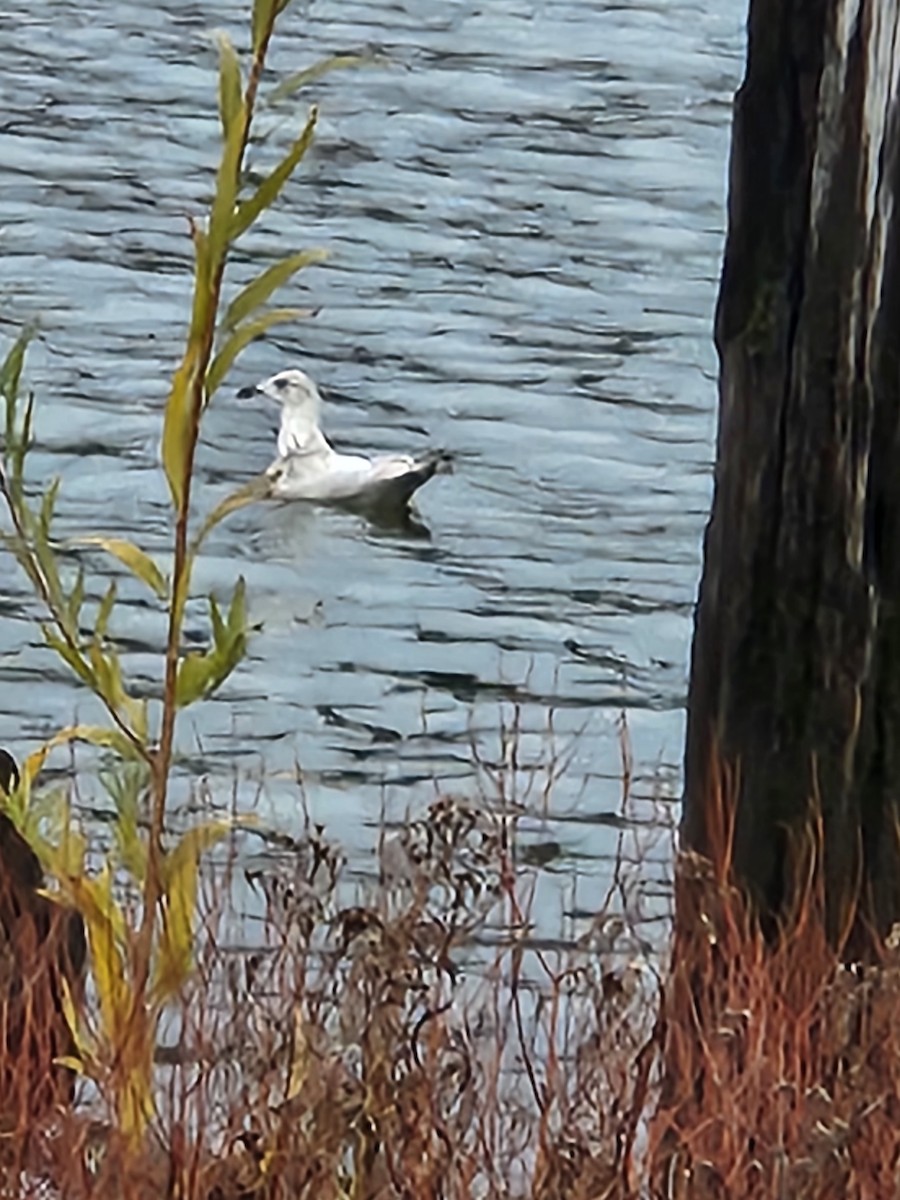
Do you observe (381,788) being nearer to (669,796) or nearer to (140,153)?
(669,796)

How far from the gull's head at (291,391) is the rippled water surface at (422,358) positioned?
20cm

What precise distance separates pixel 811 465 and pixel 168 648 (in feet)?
3.07

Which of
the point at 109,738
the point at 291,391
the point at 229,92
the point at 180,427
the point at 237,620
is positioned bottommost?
the point at 291,391

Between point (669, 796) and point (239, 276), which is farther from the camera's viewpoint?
point (239, 276)

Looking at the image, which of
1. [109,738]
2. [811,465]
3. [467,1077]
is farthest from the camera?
[811,465]

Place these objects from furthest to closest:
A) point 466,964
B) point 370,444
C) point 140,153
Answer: point 140,153, point 370,444, point 466,964

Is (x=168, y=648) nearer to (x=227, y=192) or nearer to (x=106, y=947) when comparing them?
(x=106, y=947)

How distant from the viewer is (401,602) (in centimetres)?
793

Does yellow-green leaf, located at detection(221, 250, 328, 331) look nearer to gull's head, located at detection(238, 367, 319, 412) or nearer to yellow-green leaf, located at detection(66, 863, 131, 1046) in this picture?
yellow-green leaf, located at detection(66, 863, 131, 1046)

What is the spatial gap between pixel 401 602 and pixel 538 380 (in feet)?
7.36

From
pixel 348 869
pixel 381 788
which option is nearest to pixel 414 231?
pixel 381 788

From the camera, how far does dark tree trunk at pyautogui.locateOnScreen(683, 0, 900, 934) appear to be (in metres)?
3.36

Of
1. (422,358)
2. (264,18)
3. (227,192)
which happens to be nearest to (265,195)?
(227,192)

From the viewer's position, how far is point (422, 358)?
1018 centimetres
